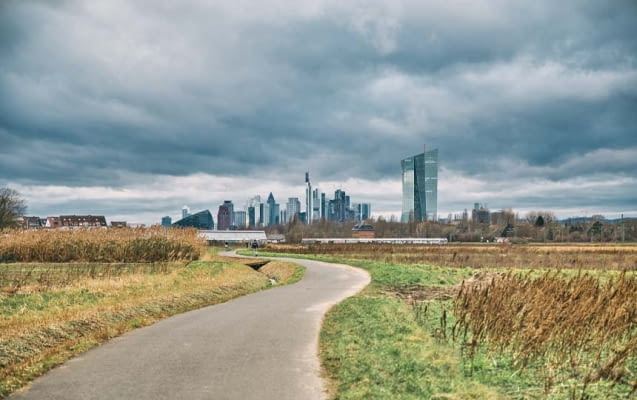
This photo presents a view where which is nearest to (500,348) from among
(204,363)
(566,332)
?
(566,332)

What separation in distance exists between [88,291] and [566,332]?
51.2ft

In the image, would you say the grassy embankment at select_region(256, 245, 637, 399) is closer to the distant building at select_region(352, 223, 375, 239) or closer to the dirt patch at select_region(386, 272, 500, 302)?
the dirt patch at select_region(386, 272, 500, 302)

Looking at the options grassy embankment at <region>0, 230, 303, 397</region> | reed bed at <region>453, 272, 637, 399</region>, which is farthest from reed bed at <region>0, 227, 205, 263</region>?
reed bed at <region>453, 272, 637, 399</region>

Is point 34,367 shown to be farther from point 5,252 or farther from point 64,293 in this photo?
point 5,252

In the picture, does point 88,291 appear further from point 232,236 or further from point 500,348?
point 232,236

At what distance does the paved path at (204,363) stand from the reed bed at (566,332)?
3494 mm

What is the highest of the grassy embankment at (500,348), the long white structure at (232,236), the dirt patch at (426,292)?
the long white structure at (232,236)

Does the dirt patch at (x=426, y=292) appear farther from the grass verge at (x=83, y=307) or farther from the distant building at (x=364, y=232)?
the distant building at (x=364, y=232)

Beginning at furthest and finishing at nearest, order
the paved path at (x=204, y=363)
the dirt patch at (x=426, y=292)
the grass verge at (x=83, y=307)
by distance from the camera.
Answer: the dirt patch at (x=426, y=292), the grass verge at (x=83, y=307), the paved path at (x=204, y=363)

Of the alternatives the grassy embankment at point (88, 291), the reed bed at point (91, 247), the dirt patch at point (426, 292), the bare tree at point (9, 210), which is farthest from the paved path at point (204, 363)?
the bare tree at point (9, 210)

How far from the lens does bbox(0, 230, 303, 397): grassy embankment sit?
1097 cm

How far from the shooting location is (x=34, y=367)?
9070mm

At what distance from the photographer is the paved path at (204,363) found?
769 cm

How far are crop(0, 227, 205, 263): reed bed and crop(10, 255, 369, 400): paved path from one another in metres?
22.1
